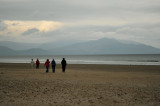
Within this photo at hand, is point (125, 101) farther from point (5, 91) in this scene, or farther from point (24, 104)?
point (5, 91)

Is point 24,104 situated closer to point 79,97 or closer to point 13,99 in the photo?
point 13,99

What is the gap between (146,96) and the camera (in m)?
10.3

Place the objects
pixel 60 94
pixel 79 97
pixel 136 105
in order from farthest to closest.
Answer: pixel 60 94
pixel 79 97
pixel 136 105

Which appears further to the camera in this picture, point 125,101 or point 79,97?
point 79,97

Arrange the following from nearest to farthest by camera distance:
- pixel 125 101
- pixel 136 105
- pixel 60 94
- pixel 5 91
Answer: pixel 136 105, pixel 125 101, pixel 60 94, pixel 5 91

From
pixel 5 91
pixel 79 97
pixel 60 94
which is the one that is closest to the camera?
pixel 79 97

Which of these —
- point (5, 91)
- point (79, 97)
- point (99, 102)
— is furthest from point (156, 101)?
point (5, 91)

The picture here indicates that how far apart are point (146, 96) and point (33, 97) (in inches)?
206

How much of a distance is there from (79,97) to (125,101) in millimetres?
2056

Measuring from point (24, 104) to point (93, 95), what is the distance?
3291 millimetres

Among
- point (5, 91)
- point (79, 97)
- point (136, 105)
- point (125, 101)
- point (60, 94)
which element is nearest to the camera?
point (136, 105)

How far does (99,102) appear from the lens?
9031mm

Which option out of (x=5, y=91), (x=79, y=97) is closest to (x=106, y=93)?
(x=79, y=97)

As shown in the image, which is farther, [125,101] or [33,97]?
[33,97]
